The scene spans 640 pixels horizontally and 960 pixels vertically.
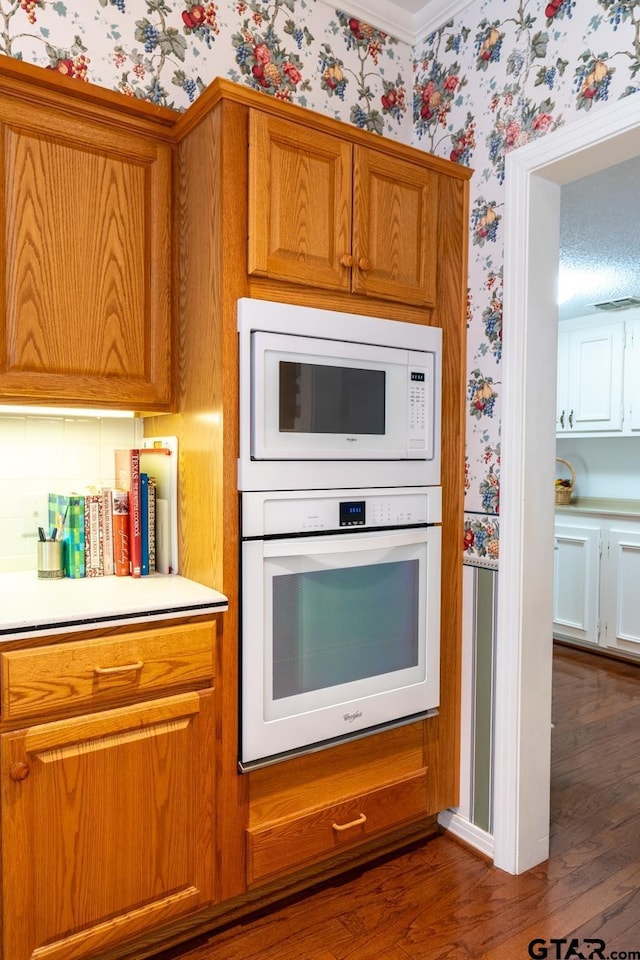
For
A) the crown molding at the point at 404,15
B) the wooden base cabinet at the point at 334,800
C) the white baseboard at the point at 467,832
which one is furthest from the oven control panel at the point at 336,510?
the crown molding at the point at 404,15

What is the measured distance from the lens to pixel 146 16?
1929 millimetres

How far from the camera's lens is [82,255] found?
178 cm

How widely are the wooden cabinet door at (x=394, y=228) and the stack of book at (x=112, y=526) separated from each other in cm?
83

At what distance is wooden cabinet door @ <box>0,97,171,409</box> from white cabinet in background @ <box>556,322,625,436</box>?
349 centimetres

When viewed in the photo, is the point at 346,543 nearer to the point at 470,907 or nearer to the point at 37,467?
the point at 37,467

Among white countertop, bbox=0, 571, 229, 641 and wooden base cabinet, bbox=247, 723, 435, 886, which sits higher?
white countertop, bbox=0, 571, 229, 641

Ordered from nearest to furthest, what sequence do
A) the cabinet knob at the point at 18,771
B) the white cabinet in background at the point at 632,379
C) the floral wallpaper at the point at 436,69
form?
the cabinet knob at the point at 18,771 < the floral wallpaper at the point at 436,69 < the white cabinet in background at the point at 632,379

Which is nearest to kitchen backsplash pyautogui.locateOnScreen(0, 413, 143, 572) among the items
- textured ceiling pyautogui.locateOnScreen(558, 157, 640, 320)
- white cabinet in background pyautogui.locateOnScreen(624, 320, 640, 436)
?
textured ceiling pyautogui.locateOnScreen(558, 157, 640, 320)

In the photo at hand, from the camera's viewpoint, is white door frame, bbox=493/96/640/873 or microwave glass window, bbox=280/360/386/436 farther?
white door frame, bbox=493/96/640/873

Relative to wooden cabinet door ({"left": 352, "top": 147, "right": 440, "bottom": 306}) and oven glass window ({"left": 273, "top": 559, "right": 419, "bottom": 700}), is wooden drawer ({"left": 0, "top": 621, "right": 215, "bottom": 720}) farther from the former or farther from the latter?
wooden cabinet door ({"left": 352, "top": 147, "right": 440, "bottom": 306})

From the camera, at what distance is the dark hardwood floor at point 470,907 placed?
1.71 m

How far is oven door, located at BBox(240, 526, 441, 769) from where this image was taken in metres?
1.74

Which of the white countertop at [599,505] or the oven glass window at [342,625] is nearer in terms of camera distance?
the oven glass window at [342,625]

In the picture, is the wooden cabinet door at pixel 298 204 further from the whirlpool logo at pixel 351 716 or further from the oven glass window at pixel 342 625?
the whirlpool logo at pixel 351 716
